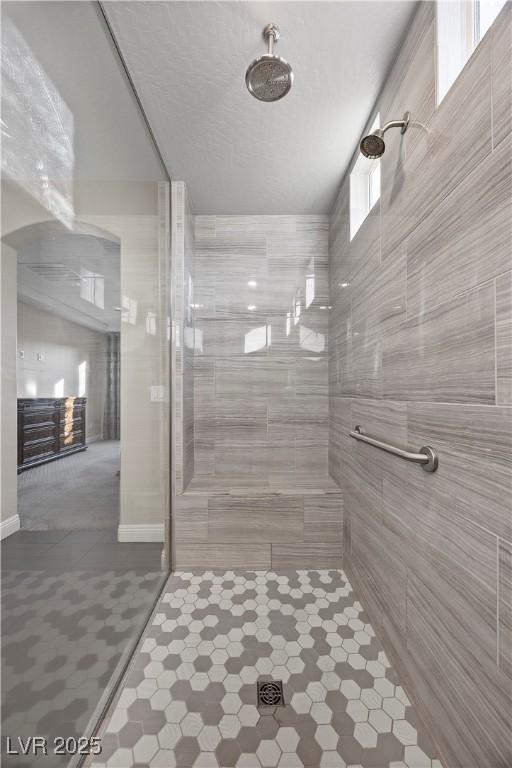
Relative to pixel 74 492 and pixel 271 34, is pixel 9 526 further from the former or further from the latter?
pixel 271 34

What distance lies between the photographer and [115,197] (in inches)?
48.9

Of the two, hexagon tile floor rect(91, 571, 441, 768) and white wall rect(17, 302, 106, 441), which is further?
hexagon tile floor rect(91, 571, 441, 768)

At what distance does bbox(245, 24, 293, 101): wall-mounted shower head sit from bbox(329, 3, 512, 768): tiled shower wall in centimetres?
44

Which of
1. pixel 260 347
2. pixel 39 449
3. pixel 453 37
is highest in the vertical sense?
pixel 453 37

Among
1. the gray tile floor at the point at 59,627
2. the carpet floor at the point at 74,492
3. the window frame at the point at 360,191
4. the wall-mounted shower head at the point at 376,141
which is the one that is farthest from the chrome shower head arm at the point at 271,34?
the gray tile floor at the point at 59,627

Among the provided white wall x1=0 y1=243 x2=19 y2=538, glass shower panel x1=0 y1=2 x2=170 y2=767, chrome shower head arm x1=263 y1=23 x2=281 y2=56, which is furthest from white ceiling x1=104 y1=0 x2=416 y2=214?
white wall x1=0 y1=243 x2=19 y2=538

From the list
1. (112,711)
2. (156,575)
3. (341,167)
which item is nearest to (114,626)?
(112,711)

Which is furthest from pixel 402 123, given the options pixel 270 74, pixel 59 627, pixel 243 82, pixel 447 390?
pixel 59 627

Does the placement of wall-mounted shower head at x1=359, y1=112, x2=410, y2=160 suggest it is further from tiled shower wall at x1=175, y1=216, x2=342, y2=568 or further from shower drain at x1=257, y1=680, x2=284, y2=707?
shower drain at x1=257, y1=680, x2=284, y2=707

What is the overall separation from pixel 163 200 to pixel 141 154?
34 cm

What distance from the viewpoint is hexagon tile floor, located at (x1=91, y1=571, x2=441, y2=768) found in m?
1.05

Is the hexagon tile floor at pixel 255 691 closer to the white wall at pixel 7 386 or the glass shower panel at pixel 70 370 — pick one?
the glass shower panel at pixel 70 370

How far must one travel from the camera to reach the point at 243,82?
1.42 m

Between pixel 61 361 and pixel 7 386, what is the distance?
23 cm
